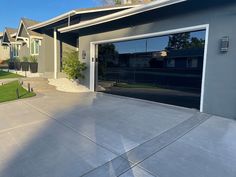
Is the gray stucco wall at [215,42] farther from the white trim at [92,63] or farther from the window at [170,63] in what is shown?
the white trim at [92,63]

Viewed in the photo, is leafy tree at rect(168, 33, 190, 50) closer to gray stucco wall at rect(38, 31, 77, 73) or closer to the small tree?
the small tree

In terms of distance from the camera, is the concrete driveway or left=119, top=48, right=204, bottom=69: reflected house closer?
the concrete driveway

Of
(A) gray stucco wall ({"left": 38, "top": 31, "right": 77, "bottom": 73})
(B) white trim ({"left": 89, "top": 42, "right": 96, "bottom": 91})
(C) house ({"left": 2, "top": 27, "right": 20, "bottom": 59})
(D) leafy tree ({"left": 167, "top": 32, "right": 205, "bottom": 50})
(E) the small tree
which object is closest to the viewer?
(D) leafy tree ({"left": 167, "top": 32, "right": 205, "bottom": 50})

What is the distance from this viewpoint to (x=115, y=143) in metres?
3.80

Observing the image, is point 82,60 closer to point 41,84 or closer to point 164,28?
point 41,84

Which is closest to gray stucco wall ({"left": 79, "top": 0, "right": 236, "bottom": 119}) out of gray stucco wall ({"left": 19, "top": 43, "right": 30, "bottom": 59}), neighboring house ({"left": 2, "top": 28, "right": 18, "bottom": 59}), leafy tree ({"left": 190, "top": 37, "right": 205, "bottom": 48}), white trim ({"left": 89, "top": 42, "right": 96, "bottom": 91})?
leafy tree ({"left": 190, "top": 37, "right": 205, "bottom": 48})

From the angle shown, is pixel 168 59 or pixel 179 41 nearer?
pixel 179 41

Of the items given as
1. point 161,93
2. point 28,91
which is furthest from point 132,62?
point 28,91

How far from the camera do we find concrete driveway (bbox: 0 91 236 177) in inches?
115

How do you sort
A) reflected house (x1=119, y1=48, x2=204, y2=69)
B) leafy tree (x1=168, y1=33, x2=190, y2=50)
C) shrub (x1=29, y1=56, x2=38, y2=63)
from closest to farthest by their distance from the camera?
reflected house (x1=119, y1=48, x2=204, y2=69), leafy tree (x1=168, y1=33, x2=190, y2=50), shrub (x1=29, y1=56, x2=38, y2=63)

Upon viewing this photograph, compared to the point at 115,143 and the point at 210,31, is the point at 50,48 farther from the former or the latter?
the point at 115,143

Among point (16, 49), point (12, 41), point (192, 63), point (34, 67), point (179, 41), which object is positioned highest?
point (12, 41)

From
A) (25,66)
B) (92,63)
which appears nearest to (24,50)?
(25,66)

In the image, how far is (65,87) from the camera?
36.2 ft
